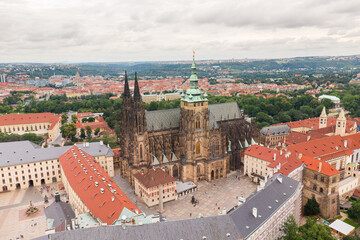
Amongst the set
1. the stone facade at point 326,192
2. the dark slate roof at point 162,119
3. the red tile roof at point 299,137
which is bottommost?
the stone facade at point 326,192

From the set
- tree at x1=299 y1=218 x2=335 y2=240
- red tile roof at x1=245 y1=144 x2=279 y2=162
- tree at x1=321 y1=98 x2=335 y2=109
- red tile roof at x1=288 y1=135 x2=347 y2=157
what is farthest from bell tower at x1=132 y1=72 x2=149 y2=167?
tree at x1=321 y1=98 x2=335 y2=109

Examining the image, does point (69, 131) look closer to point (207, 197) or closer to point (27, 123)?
point (27, 123)

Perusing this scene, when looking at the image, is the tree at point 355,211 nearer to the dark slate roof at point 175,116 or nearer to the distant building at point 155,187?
the dark slate roof at point 175,116

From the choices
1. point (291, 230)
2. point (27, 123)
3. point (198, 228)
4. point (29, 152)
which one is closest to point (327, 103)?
point (291, 230)

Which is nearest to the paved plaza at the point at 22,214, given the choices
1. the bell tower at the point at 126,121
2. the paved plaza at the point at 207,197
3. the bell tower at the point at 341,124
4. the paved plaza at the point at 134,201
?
the paved plaza at the point at 134,201

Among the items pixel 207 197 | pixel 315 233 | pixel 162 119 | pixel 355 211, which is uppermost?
pixel 162 119

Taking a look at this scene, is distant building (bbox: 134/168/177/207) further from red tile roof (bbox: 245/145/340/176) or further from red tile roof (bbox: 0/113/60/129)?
red tile roof (bbox: 0/113/60/129)
